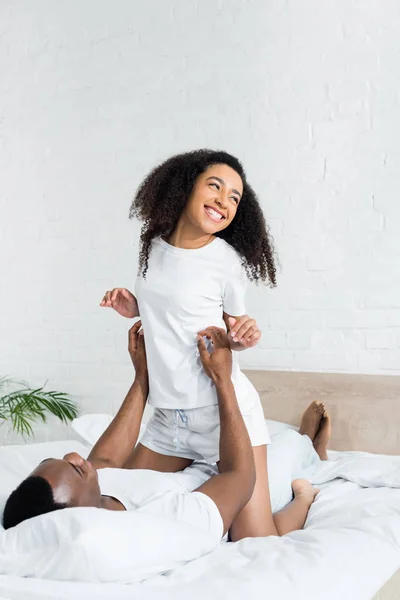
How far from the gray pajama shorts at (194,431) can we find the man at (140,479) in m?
0.07

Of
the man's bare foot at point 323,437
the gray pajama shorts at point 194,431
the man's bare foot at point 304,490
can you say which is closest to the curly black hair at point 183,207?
the gray pajama shorts at point 194,431

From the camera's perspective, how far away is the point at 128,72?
3482 millimetres

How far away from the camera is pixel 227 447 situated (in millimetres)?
1795

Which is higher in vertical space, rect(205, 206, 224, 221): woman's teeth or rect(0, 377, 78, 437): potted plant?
rect(205, 206, 224, 221): woman's teeth

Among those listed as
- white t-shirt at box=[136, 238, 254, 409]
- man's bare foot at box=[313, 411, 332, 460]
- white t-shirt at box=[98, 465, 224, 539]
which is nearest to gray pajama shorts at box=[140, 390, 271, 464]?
white t-shirt at box=[136, 238, 254, 409]

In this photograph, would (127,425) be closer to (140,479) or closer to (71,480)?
(140,479)

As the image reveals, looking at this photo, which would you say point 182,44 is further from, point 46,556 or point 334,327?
point 46,556

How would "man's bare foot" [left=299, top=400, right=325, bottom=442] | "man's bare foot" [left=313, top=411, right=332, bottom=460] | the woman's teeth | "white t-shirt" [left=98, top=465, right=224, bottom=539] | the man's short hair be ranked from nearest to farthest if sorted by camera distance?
the man's short hair
"white t-shirt" [left=98, top=465, right=224, bottom=539]
the woman's teeth
"man's bare foot" [left=313, top=411, right=332, bottom=460]
"man's bare foot" [left=299, top=400, right=325, bottom=442]

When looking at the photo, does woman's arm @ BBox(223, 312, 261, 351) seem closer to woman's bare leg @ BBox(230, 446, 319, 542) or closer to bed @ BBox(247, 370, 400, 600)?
woman's bare leg @ BBox(230, 446, 319, 542)

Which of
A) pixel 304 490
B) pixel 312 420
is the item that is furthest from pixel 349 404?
pixel 304 490

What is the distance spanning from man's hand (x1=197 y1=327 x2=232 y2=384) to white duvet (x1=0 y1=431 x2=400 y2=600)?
0.41 m

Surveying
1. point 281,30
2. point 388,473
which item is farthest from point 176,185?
point 281,30

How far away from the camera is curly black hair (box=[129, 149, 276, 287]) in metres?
1.96

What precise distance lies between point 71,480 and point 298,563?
0.47 metres
